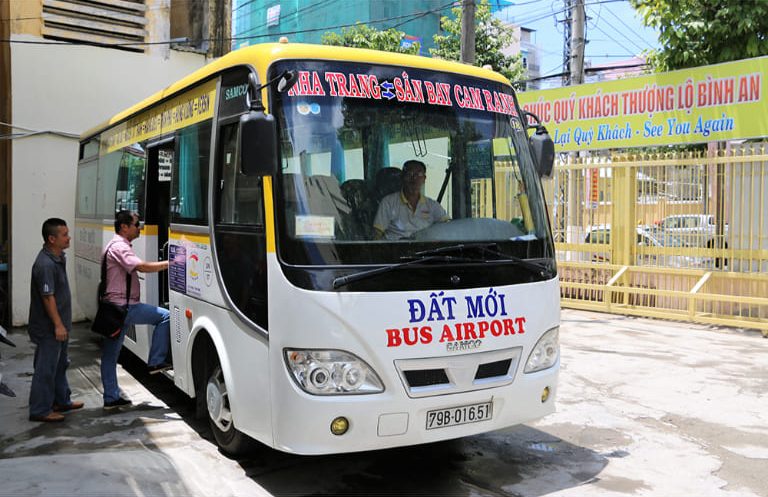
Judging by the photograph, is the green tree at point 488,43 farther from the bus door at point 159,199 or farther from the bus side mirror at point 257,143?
the bus side mirror at point 257,143

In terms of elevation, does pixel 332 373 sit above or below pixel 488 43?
below

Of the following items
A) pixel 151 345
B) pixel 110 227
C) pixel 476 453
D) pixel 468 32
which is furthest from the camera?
pixel 468 32

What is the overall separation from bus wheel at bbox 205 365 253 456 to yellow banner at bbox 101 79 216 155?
1898 mm

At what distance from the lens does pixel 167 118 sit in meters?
6.24

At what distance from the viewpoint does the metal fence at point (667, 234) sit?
10.1 meters

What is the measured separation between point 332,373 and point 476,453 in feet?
5.67

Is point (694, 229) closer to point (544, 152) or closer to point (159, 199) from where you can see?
point (544, 152)

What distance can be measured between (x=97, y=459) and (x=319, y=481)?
5.21 ft

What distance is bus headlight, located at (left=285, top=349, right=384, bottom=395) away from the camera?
13.1 ft

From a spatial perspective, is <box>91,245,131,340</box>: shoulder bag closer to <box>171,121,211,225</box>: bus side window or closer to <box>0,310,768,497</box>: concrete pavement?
<box>0,310,768,497</box>: concrete pavement

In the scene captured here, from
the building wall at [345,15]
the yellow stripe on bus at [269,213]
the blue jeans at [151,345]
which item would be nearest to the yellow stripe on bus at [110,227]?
the blue jeans at [151,345]

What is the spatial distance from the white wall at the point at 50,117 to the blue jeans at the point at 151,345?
5.05m

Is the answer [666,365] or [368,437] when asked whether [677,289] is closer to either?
[666,365]

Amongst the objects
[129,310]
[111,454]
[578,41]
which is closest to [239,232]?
[111,454]
